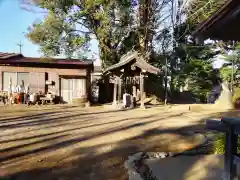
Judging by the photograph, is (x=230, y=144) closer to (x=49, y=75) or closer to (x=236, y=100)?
(x=236, y=100)

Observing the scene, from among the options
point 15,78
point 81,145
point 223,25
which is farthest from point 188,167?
point 15,78

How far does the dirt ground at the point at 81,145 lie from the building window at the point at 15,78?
11874mm

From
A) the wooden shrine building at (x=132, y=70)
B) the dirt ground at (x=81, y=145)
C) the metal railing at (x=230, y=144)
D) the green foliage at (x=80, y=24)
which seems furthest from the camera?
the green foliage at (x=80, y=24)

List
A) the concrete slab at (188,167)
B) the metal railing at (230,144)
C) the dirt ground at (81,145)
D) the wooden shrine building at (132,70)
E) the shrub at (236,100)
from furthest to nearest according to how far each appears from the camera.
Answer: the wooden shrine building at (132,70)
the shrub at (236,100)
the dirt ground at (81,145)
the concrete slab at (188,167)
the metal railing at (230,144)

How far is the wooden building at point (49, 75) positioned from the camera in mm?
24094

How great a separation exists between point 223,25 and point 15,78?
70.2 ft

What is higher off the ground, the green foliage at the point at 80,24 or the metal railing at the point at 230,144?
the green foliage at the point at 80,24

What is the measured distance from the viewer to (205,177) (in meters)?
5.50

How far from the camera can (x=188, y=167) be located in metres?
6.08

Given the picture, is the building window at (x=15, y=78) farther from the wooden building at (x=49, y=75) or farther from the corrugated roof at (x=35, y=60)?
the corrugated roof at (x=35, y=60)

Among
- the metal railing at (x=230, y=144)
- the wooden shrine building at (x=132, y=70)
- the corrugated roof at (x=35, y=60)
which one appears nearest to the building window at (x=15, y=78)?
the corrugated roof at (x=35, y=60)

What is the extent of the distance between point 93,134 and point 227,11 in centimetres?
644

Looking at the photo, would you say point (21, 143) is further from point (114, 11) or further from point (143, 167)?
point (114, 11)

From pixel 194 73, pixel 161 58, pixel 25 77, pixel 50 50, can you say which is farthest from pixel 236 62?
pixel 25 77
